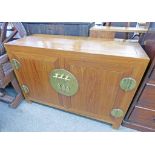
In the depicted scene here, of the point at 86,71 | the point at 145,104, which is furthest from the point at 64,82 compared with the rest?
the point at 145,104

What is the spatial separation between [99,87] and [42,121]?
2.25 ft

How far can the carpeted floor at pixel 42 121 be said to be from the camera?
3.77 feet

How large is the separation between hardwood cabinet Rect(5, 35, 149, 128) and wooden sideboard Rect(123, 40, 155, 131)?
6 cm

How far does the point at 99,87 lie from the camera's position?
2.90 ft

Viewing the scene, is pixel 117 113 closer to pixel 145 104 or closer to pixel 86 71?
pixel 145 104

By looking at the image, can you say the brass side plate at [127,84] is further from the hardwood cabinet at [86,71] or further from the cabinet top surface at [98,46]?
the cabinet top surface at [98,46]

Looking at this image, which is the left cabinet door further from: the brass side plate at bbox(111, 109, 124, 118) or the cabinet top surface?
the brass side plate at bbox(111, 109, 124, 118)

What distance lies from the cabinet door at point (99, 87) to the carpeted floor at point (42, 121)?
0.16 metres

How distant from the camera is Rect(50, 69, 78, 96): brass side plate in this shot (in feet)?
2.96

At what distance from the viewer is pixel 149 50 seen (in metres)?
0.76

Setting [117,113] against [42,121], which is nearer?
[117,113]

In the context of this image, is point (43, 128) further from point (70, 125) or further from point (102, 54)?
point (102, 54)

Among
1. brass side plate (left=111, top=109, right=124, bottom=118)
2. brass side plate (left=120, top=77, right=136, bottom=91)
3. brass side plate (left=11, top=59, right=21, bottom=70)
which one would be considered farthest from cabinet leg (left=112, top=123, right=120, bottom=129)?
brass side plate (left=11, top=59, right=21, bottom=70)

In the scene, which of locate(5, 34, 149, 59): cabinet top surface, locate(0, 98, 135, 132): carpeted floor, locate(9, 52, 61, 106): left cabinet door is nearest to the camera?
locate(5, 34, 149, 59): cabinet top surface
